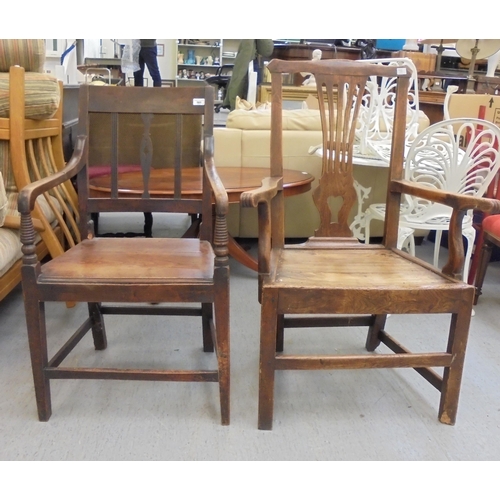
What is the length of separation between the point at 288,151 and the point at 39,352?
1934 millimetres

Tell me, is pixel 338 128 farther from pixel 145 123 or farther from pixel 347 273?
pixel 145 123

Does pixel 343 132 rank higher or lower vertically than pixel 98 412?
higher

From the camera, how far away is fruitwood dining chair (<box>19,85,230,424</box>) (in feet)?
4.10

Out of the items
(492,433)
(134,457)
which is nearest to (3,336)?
(134,457)

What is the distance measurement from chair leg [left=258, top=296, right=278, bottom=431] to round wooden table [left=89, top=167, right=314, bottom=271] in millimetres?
857

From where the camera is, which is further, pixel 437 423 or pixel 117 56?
pixel 117 56

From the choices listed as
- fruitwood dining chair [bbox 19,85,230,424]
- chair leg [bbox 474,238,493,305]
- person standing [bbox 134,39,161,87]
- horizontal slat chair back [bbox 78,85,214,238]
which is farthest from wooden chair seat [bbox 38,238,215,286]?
person standing [bbox 134,39,161,87]

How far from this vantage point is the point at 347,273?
1.38 metres

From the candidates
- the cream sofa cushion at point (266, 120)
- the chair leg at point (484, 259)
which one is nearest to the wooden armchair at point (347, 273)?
the chair leg at point (484, 259)

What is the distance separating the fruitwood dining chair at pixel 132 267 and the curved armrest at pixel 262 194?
77 millimetres

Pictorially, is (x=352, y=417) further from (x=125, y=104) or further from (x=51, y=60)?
(x=51, y=60)

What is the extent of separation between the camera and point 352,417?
1.47 metres

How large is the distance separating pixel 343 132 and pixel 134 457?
1211 mm

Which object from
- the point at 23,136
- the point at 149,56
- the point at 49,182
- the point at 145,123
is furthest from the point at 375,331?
the point at 149,56
